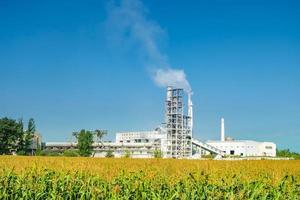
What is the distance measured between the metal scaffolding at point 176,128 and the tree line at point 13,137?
115ft

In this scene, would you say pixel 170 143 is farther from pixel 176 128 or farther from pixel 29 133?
pixel 29 133

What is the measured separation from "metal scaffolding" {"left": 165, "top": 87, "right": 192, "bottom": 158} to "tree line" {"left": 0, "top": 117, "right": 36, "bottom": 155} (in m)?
35.2

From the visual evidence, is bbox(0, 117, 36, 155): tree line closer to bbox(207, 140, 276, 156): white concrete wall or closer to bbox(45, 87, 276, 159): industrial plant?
bbox(45, 87, 276, 159): industrial plant

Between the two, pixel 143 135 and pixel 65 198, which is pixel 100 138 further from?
pixel 65 198

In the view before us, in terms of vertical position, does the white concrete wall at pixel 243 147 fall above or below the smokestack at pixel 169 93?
below

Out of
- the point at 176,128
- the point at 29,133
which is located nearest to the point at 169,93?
the point at 176,128

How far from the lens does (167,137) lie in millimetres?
120062

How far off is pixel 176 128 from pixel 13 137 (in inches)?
1575

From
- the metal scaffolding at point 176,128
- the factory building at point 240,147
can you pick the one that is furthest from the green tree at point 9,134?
the factory building at point 240,147

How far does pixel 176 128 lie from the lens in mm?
118625

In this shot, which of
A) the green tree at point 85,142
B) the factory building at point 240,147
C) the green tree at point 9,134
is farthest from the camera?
the factory building at point 240,147

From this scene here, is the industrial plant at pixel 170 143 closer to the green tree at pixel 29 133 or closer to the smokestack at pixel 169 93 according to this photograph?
the smokestack at pixel 169 93

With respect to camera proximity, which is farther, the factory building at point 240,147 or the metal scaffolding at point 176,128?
the factory building at point 240,147

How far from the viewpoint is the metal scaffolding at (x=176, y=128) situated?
119500 millimetres
